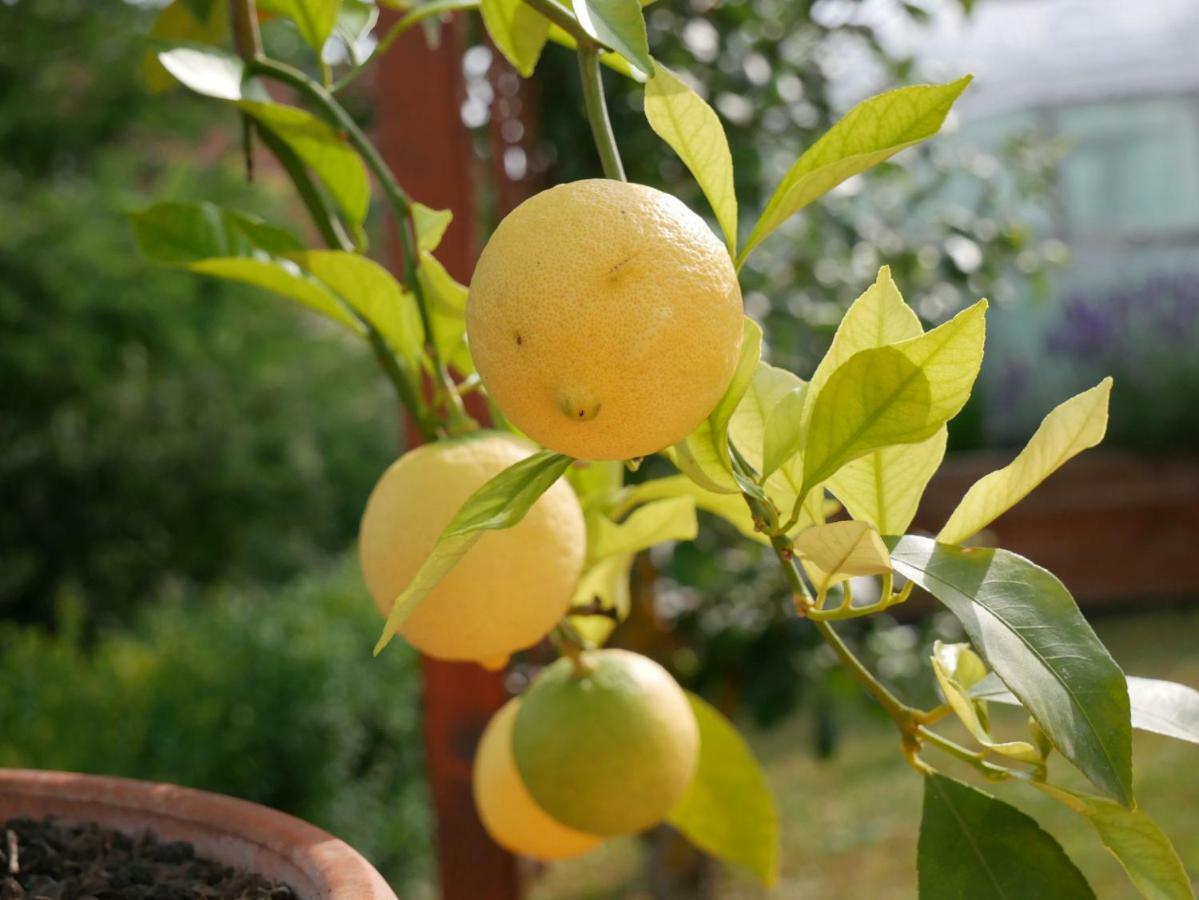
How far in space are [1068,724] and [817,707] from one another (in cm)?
114

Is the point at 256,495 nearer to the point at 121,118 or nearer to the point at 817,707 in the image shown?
the point at 121,118

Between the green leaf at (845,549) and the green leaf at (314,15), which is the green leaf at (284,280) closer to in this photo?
the green leaf at (314,15)

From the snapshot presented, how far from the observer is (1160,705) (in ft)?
1.28

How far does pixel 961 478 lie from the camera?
3090 millimetres

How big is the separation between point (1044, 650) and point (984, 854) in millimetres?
93

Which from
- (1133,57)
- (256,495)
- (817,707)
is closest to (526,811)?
(817,707)

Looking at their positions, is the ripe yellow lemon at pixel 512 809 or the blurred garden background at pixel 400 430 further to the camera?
the blurred garden background at pixel 400 430

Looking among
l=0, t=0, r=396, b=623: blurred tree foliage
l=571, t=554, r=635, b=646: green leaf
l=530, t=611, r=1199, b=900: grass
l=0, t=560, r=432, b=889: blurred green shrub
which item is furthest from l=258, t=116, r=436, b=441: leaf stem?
l=0, t=0, r=396, b=623: blurred tree foliage

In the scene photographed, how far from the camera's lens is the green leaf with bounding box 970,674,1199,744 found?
375 mm

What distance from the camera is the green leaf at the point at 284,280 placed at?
0.50 meters

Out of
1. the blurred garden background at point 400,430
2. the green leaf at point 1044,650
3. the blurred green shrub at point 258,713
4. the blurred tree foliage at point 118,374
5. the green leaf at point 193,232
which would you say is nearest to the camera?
the green leaf at point 1044,650

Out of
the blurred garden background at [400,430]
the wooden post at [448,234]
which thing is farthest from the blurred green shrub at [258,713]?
the wooden post at [448,234]

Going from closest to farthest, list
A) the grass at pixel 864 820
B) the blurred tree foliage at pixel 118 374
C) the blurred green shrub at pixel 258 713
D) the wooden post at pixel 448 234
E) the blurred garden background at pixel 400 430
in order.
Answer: the wooden post at pixel 448 234, the blurred garden background at pixel 400 430, the blurred green shrub at pixel 258 713, the grass at pixel 864 820, the blurred tree foliage at pixel 118 374

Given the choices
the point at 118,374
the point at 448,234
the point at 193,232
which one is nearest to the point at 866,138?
the point at 193,232
